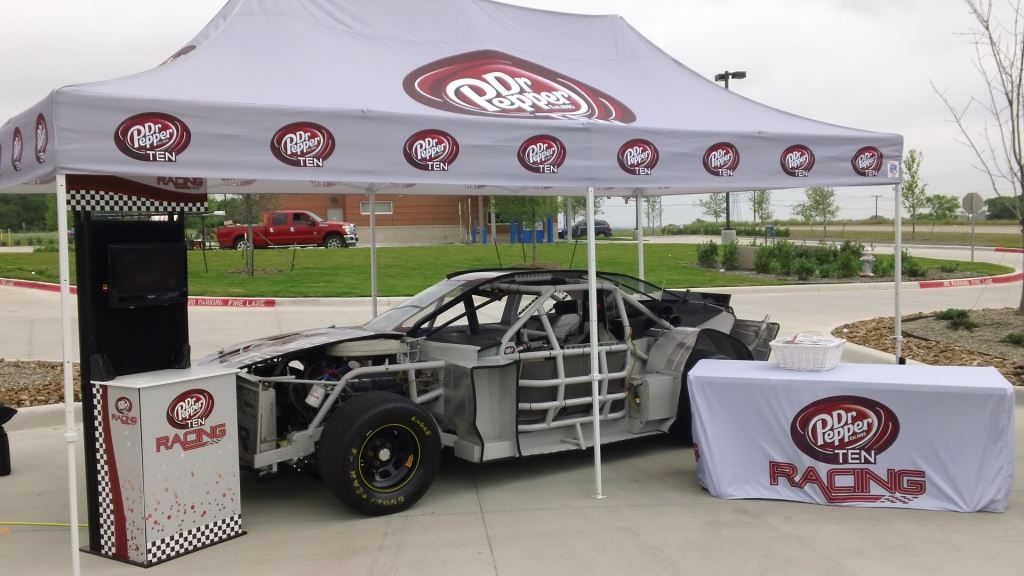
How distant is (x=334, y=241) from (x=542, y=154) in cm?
3167

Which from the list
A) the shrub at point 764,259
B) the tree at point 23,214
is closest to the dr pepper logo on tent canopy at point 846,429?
the shrub at point 764,259

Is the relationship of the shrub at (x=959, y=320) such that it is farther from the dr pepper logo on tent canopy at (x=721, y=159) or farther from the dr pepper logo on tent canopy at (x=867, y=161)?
the dr pepper logo on tent canopy at (x=721, y=159)

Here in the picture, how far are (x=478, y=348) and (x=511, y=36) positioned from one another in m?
3.03

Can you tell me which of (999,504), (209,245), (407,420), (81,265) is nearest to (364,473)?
(407,420)

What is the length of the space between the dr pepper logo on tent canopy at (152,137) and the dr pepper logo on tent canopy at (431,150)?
132 cm

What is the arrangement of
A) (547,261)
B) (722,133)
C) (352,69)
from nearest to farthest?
1. (352,69)
2. (722,133)
3. (547,261)

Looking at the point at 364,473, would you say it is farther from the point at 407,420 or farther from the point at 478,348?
the point at 478,348

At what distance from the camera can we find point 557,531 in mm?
5355

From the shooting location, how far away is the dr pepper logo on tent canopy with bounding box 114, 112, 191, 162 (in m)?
4.62

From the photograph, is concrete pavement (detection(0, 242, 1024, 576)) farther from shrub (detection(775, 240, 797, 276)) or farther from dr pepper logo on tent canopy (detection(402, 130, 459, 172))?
shrub (detection(775, 240, 797, 276))

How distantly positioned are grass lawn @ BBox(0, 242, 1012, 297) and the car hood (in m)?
11.6

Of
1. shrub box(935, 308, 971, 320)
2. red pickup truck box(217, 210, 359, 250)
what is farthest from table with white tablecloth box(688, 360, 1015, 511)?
red pickup truck box(217, 210, 359, 250)

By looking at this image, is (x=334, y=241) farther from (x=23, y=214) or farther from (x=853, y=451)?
(x=23, y=214)

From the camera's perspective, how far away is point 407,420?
559 cm
